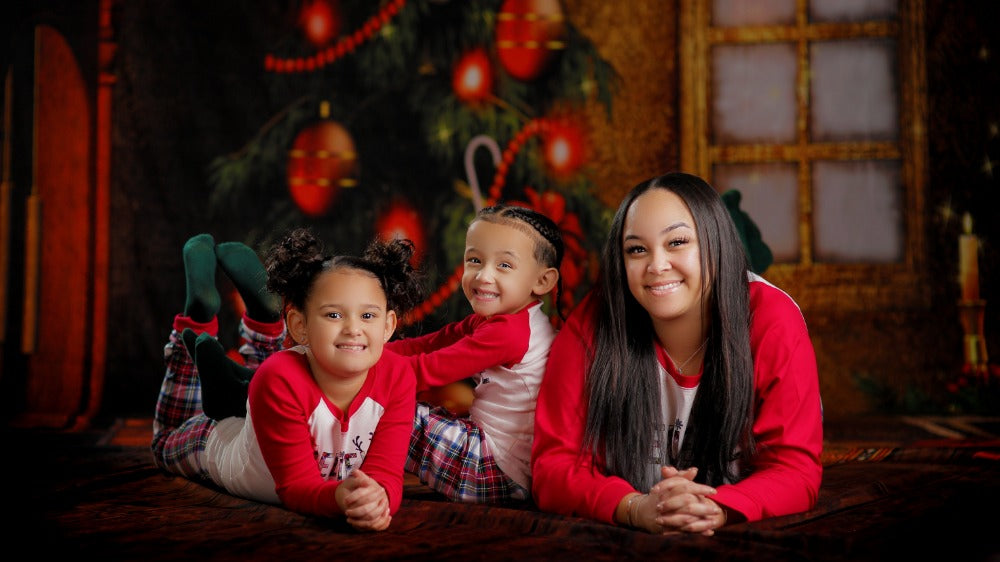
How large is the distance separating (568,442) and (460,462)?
0.25 m

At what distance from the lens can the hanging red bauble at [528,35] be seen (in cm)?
352

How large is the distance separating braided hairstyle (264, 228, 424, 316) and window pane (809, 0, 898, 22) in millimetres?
2386

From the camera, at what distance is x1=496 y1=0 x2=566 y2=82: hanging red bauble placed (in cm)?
352

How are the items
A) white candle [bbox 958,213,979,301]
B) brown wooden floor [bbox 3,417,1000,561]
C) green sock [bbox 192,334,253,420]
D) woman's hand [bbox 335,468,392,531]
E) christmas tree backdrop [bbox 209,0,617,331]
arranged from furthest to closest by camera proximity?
christmas tree backdrop [bbox 209,0,617,331]
white candle [bbox 958,213,979,301]
green sock [bbox 192,334,253,420]
woman's hand [bbox 335,468,392,531]
brown wooden floor [bbox 3,417,1000,561]

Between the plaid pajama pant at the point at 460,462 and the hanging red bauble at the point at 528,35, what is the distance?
196cm

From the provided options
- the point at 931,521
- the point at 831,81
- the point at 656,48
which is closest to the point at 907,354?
the point at 831,81

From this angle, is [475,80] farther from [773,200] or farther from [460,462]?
[460,462]

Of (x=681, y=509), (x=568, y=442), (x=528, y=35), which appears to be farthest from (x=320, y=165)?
(x=681, y=509)

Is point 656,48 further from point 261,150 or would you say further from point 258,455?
point 258,455

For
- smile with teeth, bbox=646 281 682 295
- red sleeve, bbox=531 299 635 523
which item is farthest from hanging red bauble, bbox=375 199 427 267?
smile with teeth, bbox=646 281 682 295

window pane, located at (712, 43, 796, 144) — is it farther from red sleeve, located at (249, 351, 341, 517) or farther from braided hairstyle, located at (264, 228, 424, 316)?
red sleeve, located at (249, 351, 341, 517)

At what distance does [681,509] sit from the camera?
1456mm

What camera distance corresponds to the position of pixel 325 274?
1.69 metres

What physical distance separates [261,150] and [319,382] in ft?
6.82
